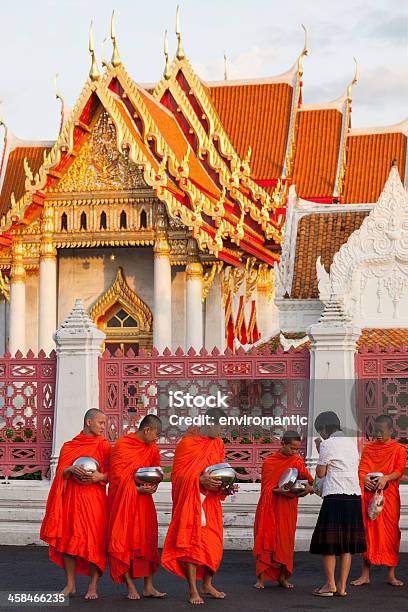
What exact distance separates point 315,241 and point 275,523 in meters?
11.1

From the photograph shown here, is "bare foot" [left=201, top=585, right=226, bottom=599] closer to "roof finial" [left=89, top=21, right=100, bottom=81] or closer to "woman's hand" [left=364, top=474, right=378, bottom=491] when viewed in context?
"woman's hand" [left=364, top=474, right=378, bottom=491]

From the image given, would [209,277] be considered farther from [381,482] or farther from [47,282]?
[381,482]

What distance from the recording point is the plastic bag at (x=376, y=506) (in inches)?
381

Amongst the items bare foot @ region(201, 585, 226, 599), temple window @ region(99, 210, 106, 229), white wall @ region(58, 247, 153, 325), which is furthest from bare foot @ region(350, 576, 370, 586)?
white wall @ region(58, 247, 153, 325)

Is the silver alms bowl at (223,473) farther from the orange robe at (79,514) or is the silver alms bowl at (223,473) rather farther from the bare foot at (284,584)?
the bare foot at (284,584)

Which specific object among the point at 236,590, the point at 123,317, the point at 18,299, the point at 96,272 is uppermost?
the point at 96,272

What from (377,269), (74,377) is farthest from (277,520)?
(377,269)

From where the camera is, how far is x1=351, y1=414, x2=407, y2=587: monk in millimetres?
9781

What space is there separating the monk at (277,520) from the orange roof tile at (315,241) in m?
10.1

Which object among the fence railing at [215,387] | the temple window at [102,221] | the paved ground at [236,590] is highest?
the temple window at [102,221]

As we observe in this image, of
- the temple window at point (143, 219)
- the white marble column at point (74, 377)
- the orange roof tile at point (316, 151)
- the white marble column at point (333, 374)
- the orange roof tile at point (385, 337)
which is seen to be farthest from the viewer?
the orange roof tile at point (316, 151)

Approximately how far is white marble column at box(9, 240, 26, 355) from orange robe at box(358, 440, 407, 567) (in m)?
15.0

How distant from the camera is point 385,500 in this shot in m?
9.89

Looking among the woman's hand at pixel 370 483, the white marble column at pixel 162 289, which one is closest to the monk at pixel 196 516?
the woman's hand at pixel 370 483
